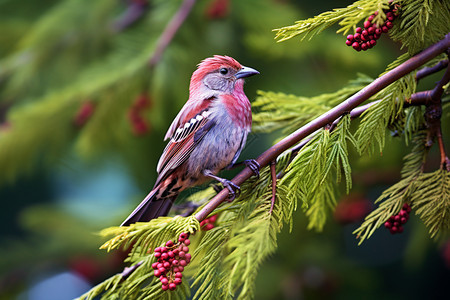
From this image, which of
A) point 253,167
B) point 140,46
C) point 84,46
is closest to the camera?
point 253,167

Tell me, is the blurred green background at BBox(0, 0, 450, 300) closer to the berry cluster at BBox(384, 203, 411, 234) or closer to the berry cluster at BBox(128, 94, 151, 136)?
the berry cluster at BBox(128, 94, 151, 136)

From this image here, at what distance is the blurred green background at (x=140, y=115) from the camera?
311cm

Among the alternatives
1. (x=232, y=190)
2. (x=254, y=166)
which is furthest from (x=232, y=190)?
(x=254, y=166)

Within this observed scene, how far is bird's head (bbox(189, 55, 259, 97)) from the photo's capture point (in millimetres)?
2043

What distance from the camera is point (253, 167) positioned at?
1.59 m

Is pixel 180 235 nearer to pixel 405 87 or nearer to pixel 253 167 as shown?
pixel 253 167

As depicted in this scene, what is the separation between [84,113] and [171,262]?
1.97 m

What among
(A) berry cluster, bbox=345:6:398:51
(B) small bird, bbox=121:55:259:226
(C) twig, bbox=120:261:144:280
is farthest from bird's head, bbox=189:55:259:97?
(C) twig, bbox=120:261:144:280

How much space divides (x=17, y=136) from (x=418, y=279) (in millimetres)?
3920

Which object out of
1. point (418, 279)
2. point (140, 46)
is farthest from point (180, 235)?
point (418, 279)

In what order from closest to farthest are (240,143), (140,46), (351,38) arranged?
(351,38)
(240,143)
(140,46)

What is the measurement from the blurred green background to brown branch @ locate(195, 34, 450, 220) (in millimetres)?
899

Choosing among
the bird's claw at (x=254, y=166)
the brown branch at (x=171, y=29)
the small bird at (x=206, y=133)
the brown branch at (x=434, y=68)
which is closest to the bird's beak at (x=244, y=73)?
the small bird at (x=206, y=133)

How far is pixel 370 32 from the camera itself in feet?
4.33
